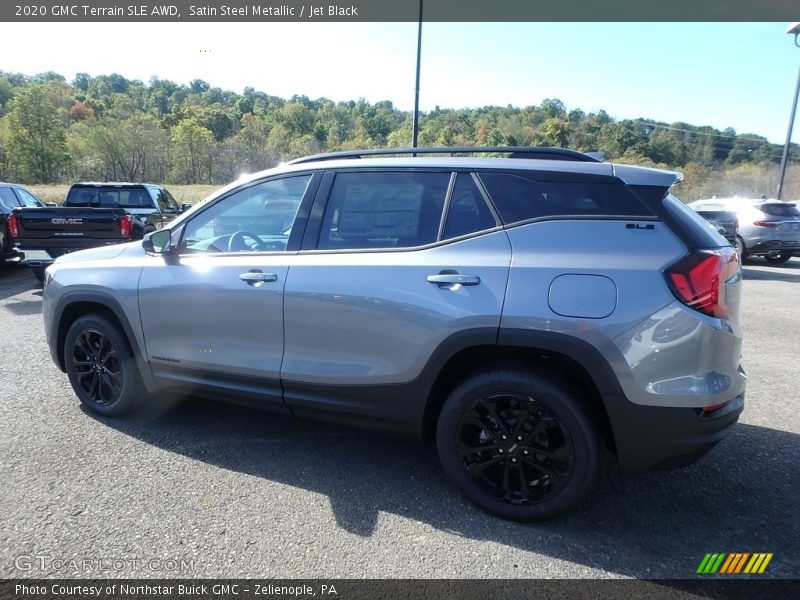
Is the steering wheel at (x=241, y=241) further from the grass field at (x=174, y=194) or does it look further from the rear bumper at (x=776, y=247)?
the grass field at (x=174, y=194)

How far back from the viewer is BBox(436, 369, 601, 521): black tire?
2.41m

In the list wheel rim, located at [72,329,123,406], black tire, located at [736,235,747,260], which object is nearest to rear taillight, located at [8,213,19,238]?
wheel rim, located at [72,329,123,406]

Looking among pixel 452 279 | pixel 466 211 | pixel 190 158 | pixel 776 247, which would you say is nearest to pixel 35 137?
pixel 190 158

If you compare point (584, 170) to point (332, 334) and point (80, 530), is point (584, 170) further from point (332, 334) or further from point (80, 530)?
point (80, 530)

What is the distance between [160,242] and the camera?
3.39 metres

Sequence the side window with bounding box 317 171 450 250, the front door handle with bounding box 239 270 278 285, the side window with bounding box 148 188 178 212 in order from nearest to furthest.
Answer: the side window with bounding box 317 171 450 250
the front door handle with bounding box 239 270 278 285
the side window with bounding box 148 188 178 212

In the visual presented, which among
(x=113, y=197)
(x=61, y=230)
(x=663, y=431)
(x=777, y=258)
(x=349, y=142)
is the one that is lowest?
(x=777, y=258)

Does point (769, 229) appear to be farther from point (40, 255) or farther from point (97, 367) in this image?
point (40, 255)

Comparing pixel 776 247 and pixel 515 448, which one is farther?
pixel 776 247

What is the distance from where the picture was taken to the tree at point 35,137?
5053 centimetres

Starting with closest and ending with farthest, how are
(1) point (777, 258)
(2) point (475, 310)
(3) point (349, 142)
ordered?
1. (2) point (475, 310)
2. (1) point (777, 258)
3. (3) point (349, 142)

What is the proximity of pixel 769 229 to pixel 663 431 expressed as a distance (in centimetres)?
1292

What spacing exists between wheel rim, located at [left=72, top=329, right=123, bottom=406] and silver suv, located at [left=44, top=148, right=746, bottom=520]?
0.49m

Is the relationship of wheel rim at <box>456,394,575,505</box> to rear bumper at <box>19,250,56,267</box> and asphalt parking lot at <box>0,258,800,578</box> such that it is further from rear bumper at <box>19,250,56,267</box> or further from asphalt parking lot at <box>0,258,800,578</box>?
rear bumper at <box>19,250,56,267</box>
